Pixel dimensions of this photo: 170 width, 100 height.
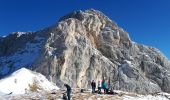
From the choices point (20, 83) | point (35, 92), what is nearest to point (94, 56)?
point (20, 83)

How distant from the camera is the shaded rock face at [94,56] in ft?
303

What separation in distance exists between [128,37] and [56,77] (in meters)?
36.8

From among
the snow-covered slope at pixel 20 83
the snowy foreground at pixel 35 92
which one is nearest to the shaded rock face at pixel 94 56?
the snow-covered slope at pixel 20 83

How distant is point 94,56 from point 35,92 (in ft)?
196

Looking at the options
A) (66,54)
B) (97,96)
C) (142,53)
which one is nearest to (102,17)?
(142,53)

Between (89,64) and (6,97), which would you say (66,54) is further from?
(6,97)

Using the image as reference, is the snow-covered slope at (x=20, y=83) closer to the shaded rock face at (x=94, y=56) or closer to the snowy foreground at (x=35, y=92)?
the snowy foreground at (x=35, y=92)

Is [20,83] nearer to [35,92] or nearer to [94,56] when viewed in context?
[35,92]

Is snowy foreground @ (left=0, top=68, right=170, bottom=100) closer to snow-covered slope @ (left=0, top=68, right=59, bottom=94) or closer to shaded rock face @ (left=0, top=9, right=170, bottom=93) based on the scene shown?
snow-covered slope @ (left=0, top=68, right=59, bottom=94)

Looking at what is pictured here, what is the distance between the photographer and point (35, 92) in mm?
43156

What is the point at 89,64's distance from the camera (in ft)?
331

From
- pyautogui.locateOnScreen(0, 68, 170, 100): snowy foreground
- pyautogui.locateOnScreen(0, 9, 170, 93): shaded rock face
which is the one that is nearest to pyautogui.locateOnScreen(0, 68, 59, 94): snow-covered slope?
pyautogui.locateOnScreen(0, 68, 170, 100): snowy foreground

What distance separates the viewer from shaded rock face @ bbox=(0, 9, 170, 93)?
92375 millimetres

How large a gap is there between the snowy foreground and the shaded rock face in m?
26.5
